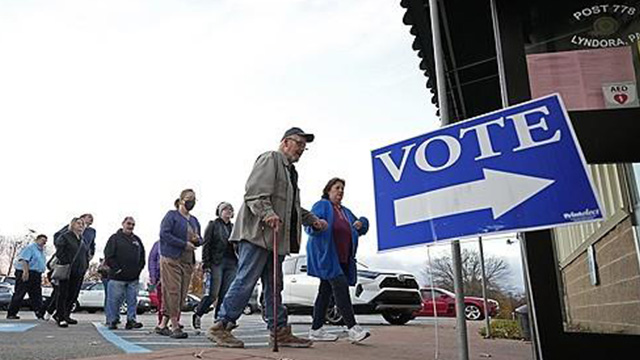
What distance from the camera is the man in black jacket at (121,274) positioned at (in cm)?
645

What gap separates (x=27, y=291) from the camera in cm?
861

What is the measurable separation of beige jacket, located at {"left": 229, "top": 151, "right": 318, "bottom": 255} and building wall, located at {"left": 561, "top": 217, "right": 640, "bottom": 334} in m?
2.08

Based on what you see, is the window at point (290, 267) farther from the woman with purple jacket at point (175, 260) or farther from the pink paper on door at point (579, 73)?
the pink paper on door at point (579, 73)

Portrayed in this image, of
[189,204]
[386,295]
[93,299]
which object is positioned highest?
[189,204]

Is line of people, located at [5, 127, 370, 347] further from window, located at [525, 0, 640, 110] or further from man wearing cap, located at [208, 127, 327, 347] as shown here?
window, located at [525, 0, 640, 110]

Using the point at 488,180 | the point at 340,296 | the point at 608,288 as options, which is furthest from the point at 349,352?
the point at 488,180

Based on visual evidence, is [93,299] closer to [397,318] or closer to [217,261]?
[397,318]

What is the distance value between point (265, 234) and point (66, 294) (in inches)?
168

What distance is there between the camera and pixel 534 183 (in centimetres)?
213

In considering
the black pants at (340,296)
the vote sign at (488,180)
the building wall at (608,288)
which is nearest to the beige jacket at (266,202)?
the black pants at (340,296)

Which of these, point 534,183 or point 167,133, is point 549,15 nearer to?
point 534,183

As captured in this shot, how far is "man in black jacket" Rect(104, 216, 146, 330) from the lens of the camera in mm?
6445

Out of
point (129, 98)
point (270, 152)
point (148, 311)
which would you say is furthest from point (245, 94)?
point (148, 311)

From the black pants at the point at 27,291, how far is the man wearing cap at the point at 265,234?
20.2ft
